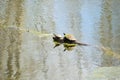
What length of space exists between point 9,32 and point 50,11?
0.37 metres

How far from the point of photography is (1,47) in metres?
2.09

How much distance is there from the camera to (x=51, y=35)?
2.08m

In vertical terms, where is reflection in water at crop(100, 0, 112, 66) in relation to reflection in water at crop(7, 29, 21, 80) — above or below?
above

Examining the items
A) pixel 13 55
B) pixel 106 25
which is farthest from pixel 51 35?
pixel 106 25

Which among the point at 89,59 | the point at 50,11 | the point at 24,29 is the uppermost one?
the point at 50,11

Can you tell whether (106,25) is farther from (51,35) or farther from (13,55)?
(13,55)

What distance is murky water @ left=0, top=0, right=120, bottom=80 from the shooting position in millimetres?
2027

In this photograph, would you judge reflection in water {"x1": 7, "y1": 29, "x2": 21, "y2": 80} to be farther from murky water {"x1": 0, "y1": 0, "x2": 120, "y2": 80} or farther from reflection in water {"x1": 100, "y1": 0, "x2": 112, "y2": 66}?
reflection in water {"x1": 100, "y1": 0, "x2": 112, "y2": 66}

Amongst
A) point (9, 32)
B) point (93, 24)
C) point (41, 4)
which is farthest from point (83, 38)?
point (9, 32)

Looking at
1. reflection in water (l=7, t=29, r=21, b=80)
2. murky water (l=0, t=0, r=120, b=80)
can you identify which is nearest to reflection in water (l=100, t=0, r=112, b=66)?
murky water (l=0, t=0, r=120, b=80)

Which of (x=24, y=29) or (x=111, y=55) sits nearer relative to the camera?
(x=111, y=55)

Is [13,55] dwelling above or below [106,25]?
below

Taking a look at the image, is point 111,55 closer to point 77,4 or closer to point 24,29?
point 77,4

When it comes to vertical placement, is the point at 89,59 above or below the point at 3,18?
below
